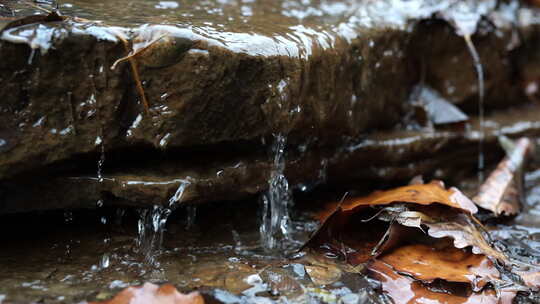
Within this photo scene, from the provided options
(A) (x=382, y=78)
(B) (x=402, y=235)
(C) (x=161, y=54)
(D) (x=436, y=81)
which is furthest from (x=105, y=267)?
(D) (x=436, y=81)

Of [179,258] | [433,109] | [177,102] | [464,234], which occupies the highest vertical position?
[177,102]

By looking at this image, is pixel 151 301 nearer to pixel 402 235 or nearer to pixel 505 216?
pixel 402 235

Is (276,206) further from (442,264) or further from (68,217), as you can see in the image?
(68,217)

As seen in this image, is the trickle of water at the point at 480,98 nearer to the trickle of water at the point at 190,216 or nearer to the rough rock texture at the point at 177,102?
the rough rock texture at the point at 177,102

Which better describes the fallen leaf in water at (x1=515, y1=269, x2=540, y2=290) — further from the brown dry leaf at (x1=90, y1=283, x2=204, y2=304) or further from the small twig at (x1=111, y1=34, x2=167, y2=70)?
the small twig at (x1=111, y1=34, x2=167, y2=70)

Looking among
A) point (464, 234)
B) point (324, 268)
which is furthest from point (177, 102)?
point (464, 234)

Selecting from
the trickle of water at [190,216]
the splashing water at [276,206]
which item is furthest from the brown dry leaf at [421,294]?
the trickle of water at [190,216]

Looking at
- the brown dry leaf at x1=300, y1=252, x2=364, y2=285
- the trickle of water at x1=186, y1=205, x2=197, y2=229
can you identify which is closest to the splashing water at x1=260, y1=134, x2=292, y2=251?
the brown dry leaf at x1=300, y1=252, x2=364, y2=285
